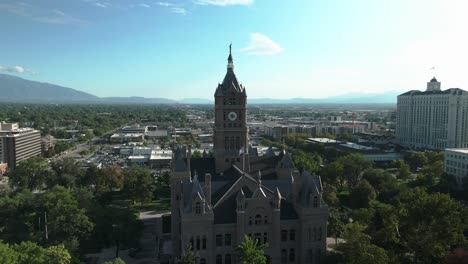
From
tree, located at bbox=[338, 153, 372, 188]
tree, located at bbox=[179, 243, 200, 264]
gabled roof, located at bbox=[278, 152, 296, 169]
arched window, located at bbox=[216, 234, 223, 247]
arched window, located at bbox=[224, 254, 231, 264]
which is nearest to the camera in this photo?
tree, located at bbox=[179, 243, 200, 264]

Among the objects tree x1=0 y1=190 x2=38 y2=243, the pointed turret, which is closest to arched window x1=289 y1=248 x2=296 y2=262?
the pointed turret

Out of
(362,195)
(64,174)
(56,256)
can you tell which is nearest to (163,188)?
(64,174)

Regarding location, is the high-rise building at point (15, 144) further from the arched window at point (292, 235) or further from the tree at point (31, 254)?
the arched window at point (292, 235)

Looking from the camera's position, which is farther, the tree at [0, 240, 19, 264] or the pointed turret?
the pointed turret

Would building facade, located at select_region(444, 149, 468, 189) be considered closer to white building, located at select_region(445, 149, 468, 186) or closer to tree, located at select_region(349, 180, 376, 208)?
white building, located at select_region(445, 149, 468, 186)

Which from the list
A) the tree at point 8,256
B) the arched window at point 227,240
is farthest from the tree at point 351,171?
the tree at point 8,256

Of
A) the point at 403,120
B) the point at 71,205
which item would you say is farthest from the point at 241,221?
the point at 403,120

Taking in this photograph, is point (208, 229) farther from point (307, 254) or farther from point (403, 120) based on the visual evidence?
point (403, 120)
